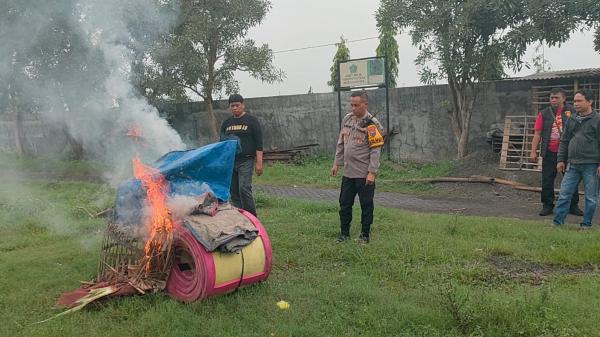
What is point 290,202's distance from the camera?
872 cm

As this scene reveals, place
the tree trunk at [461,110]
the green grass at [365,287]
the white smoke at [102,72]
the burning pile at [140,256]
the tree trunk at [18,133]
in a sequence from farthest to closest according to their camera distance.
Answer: the tree trunk at [18,133] < the tree trunk at [461,110] < the white smoke at [102,72] < the burning pile at [140,256] < the green grass at [365,287]

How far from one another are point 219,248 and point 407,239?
105 inches

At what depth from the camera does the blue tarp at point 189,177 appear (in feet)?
15.2

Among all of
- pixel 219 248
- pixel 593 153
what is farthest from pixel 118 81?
pixel 593 153

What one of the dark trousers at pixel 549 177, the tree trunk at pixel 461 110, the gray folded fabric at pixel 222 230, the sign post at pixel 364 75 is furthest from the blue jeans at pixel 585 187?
the sign post at pixel 364 75

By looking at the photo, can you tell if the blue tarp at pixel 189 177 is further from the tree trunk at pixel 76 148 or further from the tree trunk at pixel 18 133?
the tree trunk at pixel 18 133

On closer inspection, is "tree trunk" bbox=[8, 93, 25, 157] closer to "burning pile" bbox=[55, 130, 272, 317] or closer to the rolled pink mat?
"burning pile" bbox=[55, 130, 272, 317]

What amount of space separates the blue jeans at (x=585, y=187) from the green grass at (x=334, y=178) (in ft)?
13.5

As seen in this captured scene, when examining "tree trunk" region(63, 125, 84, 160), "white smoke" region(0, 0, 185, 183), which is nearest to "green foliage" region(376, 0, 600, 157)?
"white smoke" region(0, 0, 185, 183)

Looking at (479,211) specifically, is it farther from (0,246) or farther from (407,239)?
(0,246)

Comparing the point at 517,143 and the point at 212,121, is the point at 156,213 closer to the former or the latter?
the point at 517,143

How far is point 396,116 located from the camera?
13930 mm

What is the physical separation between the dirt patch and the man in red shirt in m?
2.78

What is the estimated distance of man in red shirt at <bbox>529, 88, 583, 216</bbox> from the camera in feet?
23.8
